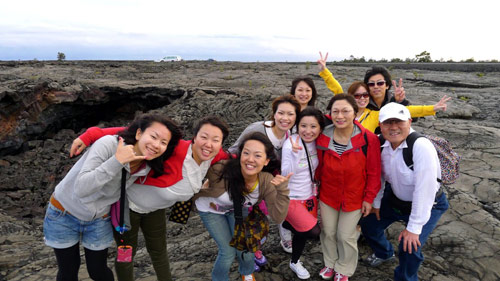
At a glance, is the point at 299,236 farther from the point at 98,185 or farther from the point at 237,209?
the point at 98,185

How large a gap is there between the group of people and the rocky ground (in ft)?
2.54

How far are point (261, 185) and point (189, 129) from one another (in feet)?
22.2

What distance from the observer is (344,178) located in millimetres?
2762

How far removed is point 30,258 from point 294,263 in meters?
4.01

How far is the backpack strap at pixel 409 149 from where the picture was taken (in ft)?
7.96

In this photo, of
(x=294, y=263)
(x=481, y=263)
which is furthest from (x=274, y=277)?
(x=481, y=263)

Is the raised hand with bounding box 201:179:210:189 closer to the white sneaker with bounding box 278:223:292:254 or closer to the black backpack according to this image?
the white sneaker with bounding box 278:223:292:254

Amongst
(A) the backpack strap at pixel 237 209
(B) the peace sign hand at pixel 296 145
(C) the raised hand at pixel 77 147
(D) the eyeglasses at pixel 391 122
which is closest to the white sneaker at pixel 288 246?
(A) the backpack strap at pixel 237 209

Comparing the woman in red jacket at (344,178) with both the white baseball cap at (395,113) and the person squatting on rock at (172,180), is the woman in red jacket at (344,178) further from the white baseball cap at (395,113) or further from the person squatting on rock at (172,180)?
the person squatting on rock at (172,180)

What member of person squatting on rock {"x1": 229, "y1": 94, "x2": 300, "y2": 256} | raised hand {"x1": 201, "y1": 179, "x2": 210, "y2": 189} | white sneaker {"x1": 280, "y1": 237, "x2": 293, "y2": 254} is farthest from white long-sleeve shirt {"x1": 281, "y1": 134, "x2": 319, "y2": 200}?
white sneaker {"x1": 280, "y1": 237, "x2": 293, "y2": 254}

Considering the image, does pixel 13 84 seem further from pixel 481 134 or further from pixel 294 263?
pixel 481 134

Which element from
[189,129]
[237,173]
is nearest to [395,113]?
[237,173]

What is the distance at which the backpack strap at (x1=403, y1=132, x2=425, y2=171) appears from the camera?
2426 millimetres

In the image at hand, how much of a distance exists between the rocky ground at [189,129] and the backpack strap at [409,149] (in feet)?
5.11
